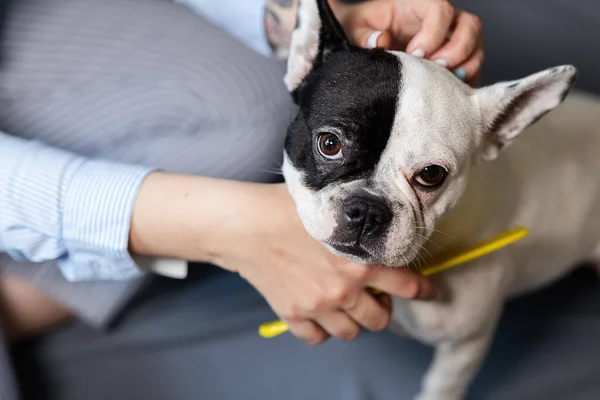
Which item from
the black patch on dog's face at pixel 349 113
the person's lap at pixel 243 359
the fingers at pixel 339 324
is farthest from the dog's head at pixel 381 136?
the person's lap at pixel 243 359

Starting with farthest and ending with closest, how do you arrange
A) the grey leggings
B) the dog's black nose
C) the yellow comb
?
1. the grey leggings
2. the yellow comb
3. the dog's black nose

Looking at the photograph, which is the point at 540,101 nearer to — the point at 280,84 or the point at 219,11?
the point at 280,84

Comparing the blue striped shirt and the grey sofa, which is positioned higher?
the blue striped shirt

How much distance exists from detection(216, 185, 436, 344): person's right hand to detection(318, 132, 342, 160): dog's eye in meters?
0.09

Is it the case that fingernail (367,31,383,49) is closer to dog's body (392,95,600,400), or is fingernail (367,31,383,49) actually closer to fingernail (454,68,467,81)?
fingernail (454,68,467,81)

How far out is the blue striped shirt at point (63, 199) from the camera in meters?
0.81

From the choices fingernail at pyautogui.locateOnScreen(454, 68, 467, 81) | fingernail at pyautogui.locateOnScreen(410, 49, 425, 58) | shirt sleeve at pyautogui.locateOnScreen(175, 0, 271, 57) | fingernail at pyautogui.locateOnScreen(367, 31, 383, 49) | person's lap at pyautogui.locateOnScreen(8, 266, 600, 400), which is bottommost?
person's lap at pyautogui.locateOnScreen(8, 266, 600, 400)

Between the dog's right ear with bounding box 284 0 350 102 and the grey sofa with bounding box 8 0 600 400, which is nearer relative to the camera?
the dog's right ear with bounding box 284 0 350 102

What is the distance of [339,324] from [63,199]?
1.22 feet

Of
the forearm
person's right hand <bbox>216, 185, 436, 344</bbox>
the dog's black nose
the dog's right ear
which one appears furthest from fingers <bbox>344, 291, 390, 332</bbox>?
the forearm

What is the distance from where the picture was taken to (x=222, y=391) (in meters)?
1.01

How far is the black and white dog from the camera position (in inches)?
27.7

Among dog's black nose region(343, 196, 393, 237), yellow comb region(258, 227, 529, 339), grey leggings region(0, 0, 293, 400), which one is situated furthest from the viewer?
grey leggings region(0, 0, 293, 400)

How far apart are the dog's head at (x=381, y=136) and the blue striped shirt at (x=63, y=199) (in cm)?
21
